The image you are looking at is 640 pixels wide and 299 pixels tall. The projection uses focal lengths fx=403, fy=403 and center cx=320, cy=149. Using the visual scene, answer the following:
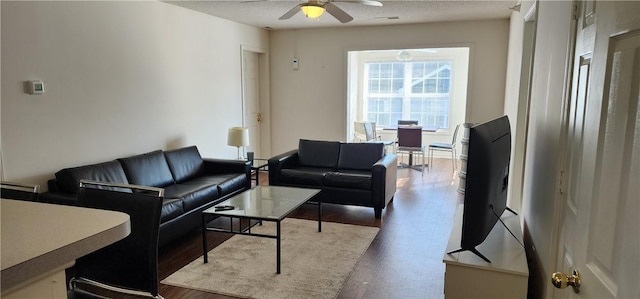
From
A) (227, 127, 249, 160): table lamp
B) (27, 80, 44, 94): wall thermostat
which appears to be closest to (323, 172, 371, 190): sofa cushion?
(227, 127, 249, 160): table lamp

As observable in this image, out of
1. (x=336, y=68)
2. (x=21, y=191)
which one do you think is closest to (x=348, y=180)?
(x=336, y=68)

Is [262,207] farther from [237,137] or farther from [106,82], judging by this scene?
[237,137]

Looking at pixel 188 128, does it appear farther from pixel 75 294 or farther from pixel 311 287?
pixel 75 294

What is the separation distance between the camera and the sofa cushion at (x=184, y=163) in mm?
4480

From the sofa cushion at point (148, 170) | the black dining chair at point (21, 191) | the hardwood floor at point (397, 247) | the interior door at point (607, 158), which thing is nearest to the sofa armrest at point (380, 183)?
the hardwood floor at point (397, 247)

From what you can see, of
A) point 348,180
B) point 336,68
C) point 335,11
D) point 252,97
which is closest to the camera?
point 335,11

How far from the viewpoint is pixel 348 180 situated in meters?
4.55

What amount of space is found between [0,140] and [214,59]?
3.10 m

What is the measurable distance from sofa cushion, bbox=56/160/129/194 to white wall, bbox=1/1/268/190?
0.83 feet

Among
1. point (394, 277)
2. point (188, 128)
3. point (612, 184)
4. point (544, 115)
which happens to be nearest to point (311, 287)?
point (394, 277)

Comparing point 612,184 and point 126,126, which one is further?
point 126,126

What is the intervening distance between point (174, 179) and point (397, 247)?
2.50 meters

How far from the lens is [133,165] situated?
158 inches

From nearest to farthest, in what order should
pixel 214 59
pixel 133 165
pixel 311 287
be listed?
pixel 311 287 < pixel 133 165 < pixel 214 59
